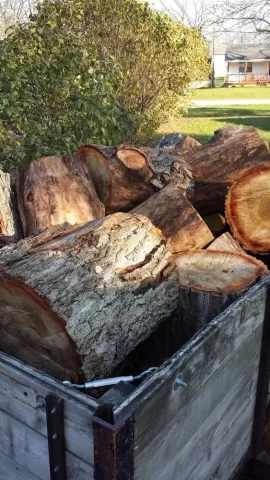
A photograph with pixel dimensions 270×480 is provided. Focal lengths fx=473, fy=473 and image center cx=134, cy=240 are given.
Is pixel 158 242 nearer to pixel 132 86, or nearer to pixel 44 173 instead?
pixel 44 173

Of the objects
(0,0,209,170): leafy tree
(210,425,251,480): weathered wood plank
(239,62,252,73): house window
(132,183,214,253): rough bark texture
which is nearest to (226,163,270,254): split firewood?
(132,183,214,253): rough bark texture

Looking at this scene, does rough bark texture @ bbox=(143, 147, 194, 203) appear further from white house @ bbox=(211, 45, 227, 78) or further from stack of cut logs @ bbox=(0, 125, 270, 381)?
white house @ bbox=(211, 45, 227, 78)

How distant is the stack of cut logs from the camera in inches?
65.3

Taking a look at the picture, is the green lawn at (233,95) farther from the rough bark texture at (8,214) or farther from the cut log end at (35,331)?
the cut log end at (35,331)

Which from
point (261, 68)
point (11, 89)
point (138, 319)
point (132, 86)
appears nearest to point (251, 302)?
point (138, 319)

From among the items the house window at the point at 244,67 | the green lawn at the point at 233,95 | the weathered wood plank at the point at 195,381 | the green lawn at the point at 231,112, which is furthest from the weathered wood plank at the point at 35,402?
the house window at the point at 244,67

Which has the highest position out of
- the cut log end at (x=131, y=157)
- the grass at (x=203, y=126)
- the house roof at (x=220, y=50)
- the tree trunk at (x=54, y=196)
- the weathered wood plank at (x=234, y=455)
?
the house roof at (x=220, y=50)

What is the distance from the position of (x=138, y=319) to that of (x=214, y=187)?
1.44 meters

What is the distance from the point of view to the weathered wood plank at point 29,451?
1.14m

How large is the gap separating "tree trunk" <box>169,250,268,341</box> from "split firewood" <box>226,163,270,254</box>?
1.18 ft

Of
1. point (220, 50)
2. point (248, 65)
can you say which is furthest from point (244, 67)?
point (220, 50)

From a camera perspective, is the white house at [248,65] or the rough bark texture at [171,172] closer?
the rough bark texture at [171,172]

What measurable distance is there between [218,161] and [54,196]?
44.9 inches

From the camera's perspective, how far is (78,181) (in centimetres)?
276
